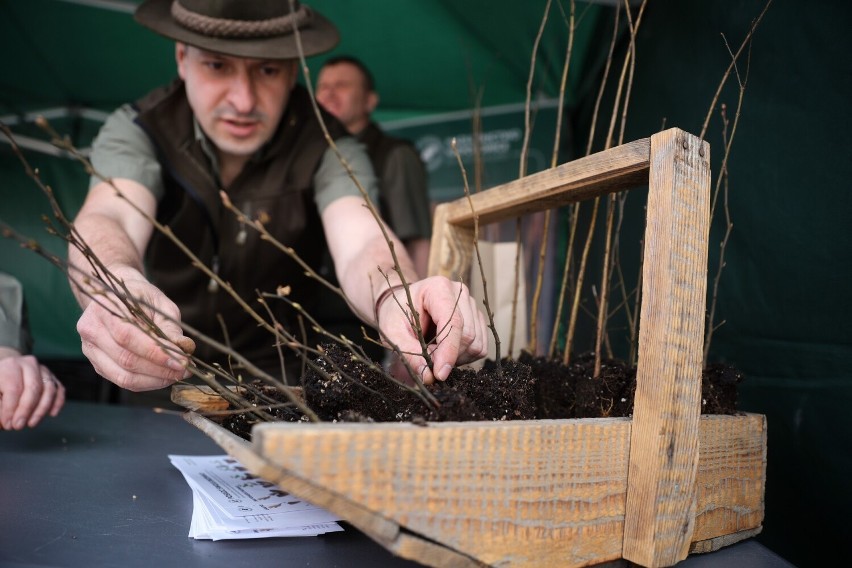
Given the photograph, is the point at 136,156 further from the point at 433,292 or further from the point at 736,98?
the point at 736,98

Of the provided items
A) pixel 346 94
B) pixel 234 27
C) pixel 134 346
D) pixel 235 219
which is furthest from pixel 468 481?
pixel 346 94

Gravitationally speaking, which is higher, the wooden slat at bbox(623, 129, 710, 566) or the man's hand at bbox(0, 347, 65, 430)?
the wooden slat at bbox(623, 129, 710, 566)

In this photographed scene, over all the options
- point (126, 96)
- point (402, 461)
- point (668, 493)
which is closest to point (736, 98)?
point (668, 493)

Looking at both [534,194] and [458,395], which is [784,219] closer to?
[534,194]

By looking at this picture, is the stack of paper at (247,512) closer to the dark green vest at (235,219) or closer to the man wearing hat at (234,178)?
the man wearing hat at (234,178)

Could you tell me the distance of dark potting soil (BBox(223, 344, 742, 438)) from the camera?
875mm

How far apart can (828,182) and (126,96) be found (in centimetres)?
481

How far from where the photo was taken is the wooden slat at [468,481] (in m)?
0.68

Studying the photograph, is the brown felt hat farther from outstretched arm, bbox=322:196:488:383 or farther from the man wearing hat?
outstretched arm, bbox=322:196:488:383

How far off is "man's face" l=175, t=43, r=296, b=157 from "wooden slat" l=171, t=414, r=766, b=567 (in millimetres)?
1383

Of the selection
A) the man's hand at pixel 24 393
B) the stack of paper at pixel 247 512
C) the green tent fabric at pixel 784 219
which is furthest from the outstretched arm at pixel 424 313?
the man's hand at pixel 24 393

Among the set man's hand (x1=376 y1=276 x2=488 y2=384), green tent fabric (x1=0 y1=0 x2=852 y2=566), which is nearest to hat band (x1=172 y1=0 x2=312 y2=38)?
green tent fabric (x1=0 y1=0 x2=852 y2=566)

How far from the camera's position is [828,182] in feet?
4.27

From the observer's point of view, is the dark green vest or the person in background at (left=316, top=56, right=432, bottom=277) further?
the person in background at (left=316, top=56, right=432, bottom=277)
